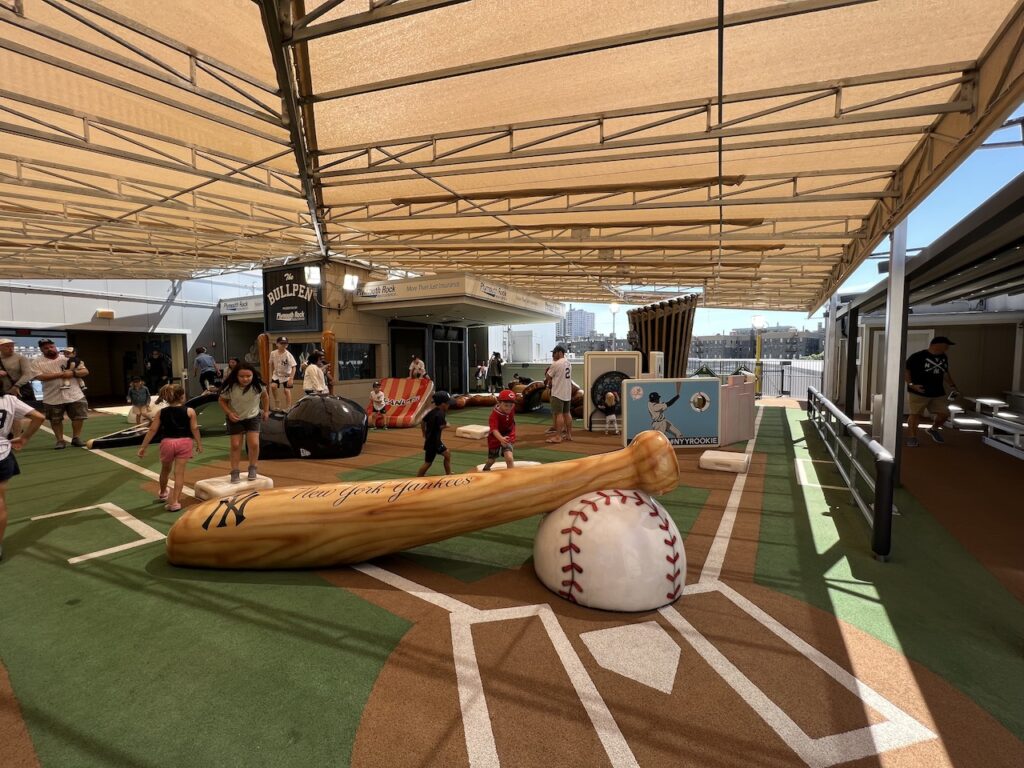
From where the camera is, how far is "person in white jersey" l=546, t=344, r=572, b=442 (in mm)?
9734

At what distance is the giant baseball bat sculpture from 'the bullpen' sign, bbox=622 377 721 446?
565 cm

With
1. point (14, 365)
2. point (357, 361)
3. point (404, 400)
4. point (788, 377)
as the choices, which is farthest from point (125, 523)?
point (788, 377)

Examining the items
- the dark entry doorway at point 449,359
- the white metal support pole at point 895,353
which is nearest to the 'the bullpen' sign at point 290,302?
the dark entry doorway at point 449,359

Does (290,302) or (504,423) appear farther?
(290,302)

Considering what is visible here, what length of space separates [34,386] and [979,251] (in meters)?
25.3

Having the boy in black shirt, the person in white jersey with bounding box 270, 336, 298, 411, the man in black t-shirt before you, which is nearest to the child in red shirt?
the boy in black shirt

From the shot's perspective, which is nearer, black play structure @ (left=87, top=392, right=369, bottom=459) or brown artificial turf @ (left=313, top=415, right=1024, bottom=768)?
brown artificial turf @ (left=313, top=415, right=1024, bottom=768)

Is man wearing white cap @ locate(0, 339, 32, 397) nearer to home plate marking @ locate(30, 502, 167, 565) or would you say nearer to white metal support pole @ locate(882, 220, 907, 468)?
home plate marking @ locate(30, 502, 167, 565)

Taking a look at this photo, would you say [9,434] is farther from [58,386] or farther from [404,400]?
[404,400]

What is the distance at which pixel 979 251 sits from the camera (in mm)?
5430

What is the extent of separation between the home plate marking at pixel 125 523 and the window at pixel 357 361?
9.53 m

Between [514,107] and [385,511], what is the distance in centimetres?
537

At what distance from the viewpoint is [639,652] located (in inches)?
113

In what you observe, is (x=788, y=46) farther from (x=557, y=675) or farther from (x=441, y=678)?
(x=441, y=678)
